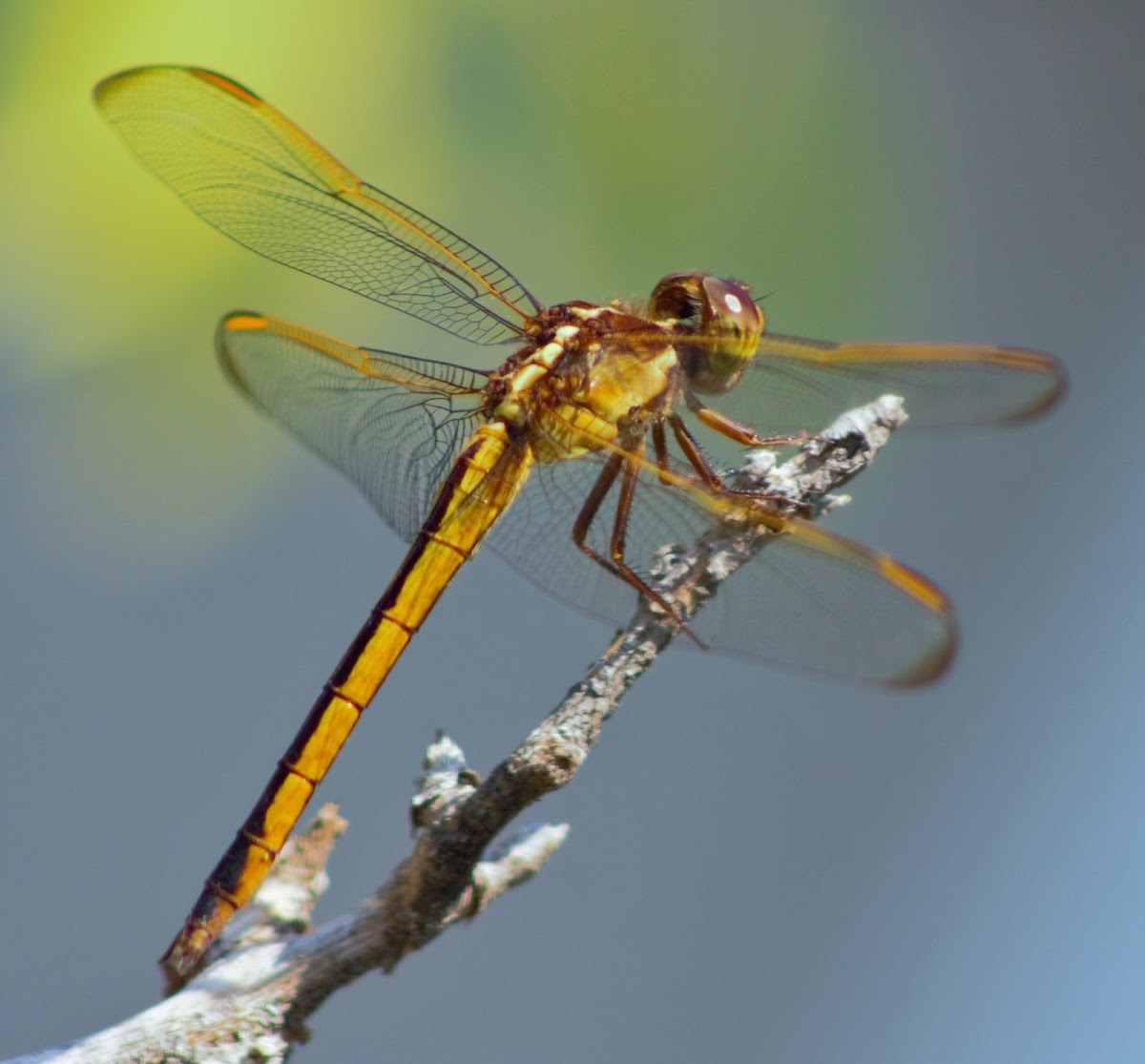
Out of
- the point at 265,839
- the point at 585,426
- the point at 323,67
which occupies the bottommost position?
the point at 265,839

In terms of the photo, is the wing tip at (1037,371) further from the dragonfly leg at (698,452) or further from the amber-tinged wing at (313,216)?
the amber-tinged wing at (313,216)

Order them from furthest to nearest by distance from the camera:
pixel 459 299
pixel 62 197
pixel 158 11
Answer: pixel 62 197
pixel 158 11
pixel 459 299

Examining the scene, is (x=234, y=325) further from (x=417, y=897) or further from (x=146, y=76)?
(x=417, y=897)

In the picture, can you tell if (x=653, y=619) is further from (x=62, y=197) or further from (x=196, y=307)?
(x=62, y=197)

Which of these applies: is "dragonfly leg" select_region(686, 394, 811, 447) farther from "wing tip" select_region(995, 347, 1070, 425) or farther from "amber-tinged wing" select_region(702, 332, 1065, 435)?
"wing tip" select_region(995, 347, 1070, 425)

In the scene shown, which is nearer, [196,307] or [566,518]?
[566,518]

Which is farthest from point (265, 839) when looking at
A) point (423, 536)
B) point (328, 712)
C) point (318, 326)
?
point (318, 326)

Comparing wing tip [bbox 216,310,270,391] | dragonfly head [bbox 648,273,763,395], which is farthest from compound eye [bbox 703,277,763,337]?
wing tip [bbox 216,310,270,391]
